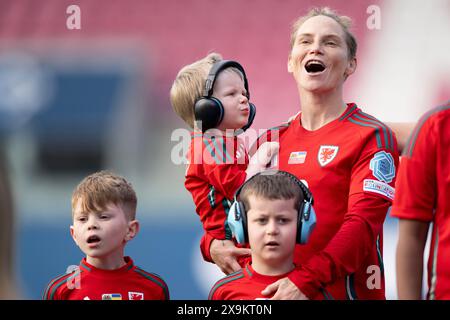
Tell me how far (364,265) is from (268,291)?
1.32 feet

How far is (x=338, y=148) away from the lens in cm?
255

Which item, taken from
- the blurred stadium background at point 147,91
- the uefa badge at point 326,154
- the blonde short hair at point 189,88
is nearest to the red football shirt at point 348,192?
the uefa badge at point 326,154

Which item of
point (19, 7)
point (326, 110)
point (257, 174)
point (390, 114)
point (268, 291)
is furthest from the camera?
point (19, 7)

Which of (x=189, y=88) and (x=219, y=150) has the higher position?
(x=189, y=88)

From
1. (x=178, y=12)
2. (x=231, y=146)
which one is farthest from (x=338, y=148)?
(x=178, y=12)

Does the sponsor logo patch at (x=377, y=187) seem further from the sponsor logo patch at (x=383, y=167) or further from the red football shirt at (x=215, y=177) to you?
the red football shirt at (x=215, y=177)

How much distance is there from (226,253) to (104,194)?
1.62 feet

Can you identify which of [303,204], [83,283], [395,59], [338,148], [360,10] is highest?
[360,10]

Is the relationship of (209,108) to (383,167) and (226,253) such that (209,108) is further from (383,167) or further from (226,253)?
(383,167)

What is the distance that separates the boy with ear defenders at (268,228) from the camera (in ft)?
7.68

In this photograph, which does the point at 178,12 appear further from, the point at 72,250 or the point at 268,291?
the point at 268,291

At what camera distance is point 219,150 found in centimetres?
268

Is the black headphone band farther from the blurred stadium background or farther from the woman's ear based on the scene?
the blurred stadium background

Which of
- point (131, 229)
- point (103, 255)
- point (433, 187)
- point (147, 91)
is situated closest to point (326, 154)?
point (433, 187)
